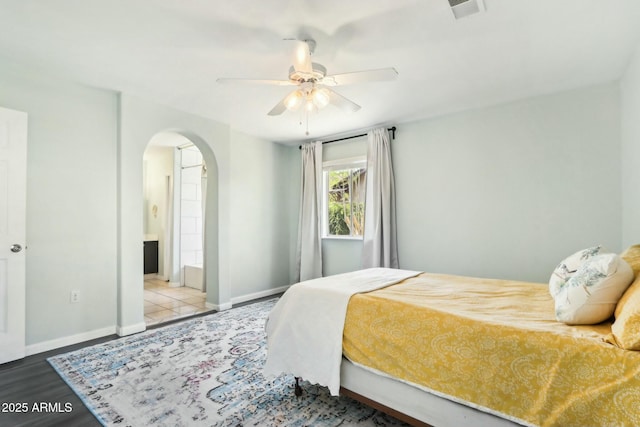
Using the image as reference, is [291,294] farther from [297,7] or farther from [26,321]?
[26,321]

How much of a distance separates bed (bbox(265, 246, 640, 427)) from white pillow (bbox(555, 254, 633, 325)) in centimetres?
3

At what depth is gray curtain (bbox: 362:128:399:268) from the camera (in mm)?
4148

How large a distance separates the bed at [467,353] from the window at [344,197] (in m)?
2.54

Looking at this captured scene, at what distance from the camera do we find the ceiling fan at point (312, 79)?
2049mm

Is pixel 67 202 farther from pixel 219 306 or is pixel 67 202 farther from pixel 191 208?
pixel 191 208

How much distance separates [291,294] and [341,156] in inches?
122

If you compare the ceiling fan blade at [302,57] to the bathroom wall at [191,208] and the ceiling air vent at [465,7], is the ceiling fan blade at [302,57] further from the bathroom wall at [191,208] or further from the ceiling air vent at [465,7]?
the bathroom wall at [191,208]

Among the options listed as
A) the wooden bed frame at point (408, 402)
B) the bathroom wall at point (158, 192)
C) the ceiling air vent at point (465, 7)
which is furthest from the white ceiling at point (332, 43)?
the bathroom wall at point (158, 192)

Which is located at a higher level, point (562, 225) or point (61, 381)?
point (562, 225)

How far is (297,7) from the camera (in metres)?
1.93

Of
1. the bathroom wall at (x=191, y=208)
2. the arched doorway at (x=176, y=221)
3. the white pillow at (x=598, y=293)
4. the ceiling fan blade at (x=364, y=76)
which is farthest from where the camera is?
the bathroom wall at (x=191, y=208)

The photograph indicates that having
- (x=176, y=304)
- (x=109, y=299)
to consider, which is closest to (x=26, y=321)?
(x=109, y=299)

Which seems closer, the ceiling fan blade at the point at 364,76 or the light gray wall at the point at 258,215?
the ceiling fan blade at the point at 364,76

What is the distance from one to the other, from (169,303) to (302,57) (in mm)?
3876
